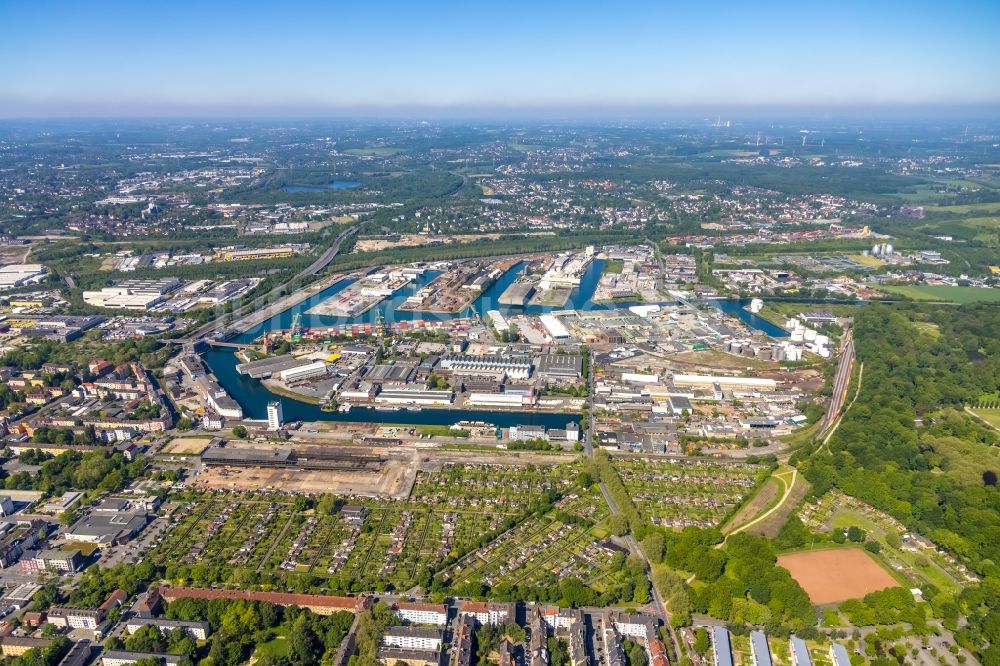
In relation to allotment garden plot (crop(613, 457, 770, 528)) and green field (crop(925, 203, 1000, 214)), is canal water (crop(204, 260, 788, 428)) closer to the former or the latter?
allotment garden plot (crop(613, 457, 770, 528))

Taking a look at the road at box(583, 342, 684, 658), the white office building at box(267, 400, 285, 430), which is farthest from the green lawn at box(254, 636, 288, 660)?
the white office building at box(267, 400, 285, 430)

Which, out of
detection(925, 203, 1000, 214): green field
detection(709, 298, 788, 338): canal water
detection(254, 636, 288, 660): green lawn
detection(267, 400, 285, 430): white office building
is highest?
detection(925, 203, 1000, 214): green field

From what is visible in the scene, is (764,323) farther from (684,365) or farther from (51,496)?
(51,496)

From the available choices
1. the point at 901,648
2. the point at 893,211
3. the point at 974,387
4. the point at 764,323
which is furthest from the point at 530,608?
the point at 893,211

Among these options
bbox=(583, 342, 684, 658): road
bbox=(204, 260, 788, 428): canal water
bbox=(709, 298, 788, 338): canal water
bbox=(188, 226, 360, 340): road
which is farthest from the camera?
bbox=(709, 298, 788, 338): canal water

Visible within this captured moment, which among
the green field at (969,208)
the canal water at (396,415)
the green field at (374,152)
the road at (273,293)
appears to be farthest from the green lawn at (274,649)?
the green field at (374,152)

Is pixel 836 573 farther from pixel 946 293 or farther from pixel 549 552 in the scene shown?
pixel 946 293

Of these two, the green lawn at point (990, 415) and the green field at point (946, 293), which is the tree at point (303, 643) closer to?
the green lawn at point (990, 415)
